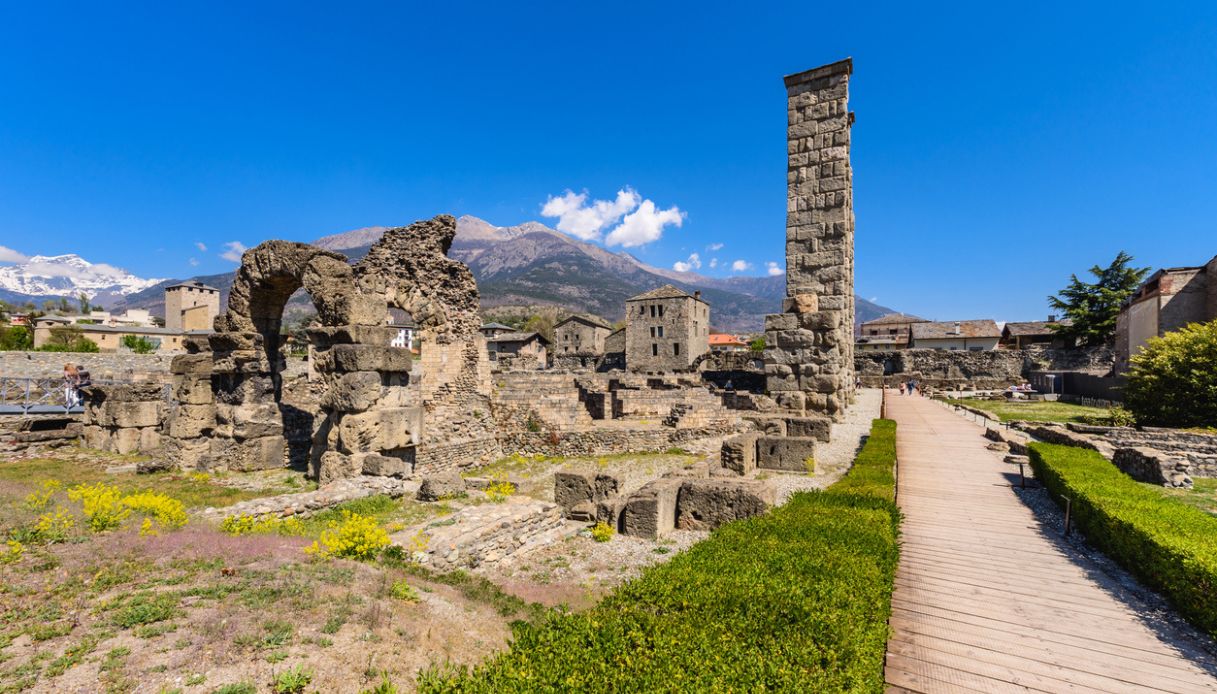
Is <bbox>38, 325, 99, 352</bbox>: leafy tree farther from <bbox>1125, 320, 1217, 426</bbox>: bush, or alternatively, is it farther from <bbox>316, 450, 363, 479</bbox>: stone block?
<bbox>1125, 320, 1217, 426</bbox>: bush

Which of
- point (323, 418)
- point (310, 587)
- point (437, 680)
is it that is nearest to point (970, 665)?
point (437, 680)

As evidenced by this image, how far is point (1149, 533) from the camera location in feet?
18.8

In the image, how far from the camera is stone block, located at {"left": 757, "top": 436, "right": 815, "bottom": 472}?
38.9ft

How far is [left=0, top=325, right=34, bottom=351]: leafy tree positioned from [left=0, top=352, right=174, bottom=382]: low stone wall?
64.0ft

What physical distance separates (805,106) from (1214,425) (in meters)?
15.7

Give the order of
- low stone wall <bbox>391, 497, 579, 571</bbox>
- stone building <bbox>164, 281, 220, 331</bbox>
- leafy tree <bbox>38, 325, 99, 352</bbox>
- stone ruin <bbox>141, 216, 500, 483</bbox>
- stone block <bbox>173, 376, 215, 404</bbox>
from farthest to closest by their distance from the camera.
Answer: stone building <bbox>164, 281, 220, 331</bbox> < leafy tree <bbox>38, 325, 99, 352</bbox> < stone block <bbox>173, 376, 215, 404</bbox> < stone ruin <bbox>141, 216, 500, 483</bbox> < low stone wall <bbox>391, 497, 579, 571</bbox>

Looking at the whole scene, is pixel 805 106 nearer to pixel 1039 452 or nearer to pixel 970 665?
pixel 1039 452

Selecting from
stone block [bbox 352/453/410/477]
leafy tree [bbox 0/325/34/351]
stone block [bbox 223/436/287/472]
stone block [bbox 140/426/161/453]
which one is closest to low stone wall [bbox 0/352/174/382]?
stone block [bbox 140/426/161/453]

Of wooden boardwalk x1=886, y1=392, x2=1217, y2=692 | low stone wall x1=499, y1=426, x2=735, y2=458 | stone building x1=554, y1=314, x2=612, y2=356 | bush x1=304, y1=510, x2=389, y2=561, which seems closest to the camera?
wooden boardwalk x1=886, y1=392, x2=1217, y2=692

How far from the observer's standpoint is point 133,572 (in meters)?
4.93

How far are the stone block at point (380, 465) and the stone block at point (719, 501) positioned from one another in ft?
22.0

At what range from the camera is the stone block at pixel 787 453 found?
11.9 metres

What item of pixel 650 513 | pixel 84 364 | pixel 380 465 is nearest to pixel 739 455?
pixel 650 513

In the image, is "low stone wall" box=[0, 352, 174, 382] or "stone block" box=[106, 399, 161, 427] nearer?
"stone block" box=[106, 399, 161, 427]
